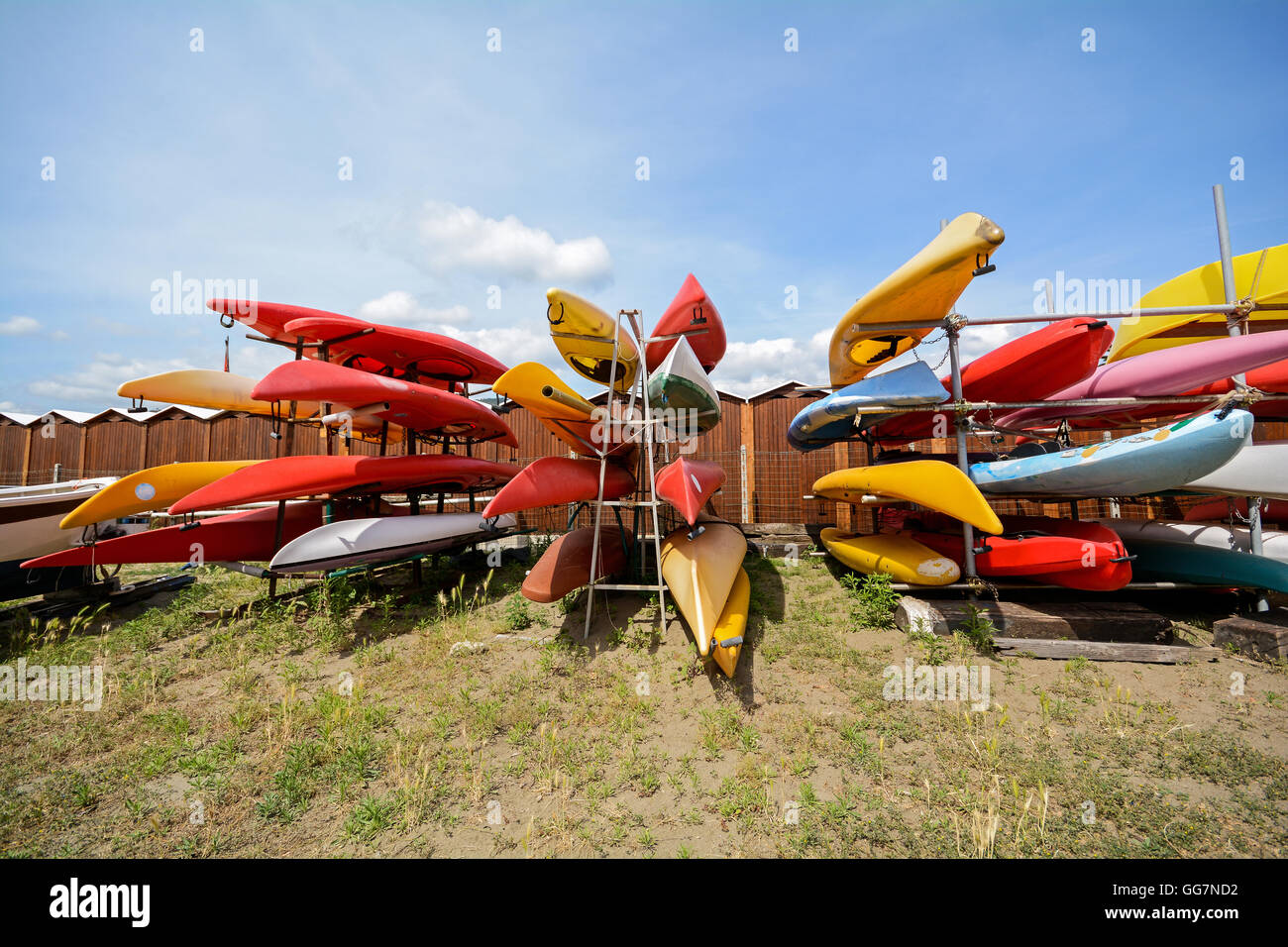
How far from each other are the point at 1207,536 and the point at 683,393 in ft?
19.7

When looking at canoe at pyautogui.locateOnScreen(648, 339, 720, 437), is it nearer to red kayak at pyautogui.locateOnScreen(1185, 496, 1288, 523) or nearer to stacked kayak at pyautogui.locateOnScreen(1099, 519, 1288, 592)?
stacked kayak at pyautogui.locateOnScreen(1099, 519, 1288, 592)

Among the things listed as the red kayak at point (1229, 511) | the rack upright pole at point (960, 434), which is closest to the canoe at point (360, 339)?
the rack upright pole at point (960, 434)

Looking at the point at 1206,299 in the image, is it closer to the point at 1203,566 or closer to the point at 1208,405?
the point at 1208,405

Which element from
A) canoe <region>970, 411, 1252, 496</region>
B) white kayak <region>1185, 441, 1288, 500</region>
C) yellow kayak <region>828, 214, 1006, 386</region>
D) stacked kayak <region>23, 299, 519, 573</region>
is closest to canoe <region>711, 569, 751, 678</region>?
stacked kayak <region>23, 299, 519, 573</region>

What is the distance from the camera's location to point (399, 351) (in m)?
6.59

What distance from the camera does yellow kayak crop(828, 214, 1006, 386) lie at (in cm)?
430

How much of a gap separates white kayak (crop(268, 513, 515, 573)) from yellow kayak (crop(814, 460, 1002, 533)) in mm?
4223

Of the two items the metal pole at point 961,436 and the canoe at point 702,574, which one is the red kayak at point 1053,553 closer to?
the metal pole at point 961,436

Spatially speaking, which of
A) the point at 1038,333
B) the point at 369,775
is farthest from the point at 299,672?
the point at 1038,333

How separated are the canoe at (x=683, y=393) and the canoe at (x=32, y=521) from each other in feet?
21.3

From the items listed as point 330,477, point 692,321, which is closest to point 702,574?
point 692,321

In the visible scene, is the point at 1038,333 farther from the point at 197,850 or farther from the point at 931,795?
A: the point at 197,850

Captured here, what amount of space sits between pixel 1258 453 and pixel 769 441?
653cm
